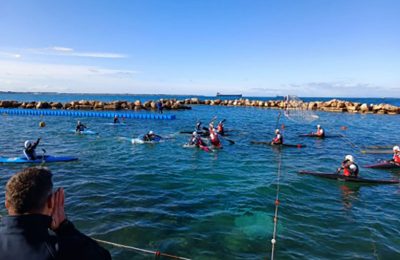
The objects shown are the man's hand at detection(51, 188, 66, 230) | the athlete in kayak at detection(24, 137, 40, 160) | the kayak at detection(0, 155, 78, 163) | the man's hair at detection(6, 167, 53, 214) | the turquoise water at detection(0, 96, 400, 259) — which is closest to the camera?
the man's hair at detection(6, 167, 53, 214)

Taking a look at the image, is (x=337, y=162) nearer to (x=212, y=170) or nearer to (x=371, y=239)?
(x=212, y=170)

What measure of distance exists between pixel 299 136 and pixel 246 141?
794 centimetres

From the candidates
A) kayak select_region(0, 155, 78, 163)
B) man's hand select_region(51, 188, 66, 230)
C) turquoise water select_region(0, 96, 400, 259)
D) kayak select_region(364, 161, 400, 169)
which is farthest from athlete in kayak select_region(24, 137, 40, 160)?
kayak select_region(364, 161, 400, 169)

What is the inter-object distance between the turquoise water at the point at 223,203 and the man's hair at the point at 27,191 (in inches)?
306

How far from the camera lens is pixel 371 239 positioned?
11.9 m

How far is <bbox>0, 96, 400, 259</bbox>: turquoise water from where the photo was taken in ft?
36.5

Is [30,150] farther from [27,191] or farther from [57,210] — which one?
[27,191]

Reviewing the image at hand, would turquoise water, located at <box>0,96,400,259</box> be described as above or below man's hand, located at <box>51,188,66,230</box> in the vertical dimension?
below

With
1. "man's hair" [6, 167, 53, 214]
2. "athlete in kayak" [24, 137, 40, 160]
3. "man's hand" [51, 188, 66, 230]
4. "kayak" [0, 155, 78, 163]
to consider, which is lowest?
"kayak" [0, 155, 78, 163]

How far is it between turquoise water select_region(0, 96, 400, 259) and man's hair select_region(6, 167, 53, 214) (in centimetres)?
778

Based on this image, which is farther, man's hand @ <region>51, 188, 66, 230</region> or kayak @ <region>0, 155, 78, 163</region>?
kayak @ <region>0, 155, 78, 163</region>

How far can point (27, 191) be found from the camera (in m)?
3.02

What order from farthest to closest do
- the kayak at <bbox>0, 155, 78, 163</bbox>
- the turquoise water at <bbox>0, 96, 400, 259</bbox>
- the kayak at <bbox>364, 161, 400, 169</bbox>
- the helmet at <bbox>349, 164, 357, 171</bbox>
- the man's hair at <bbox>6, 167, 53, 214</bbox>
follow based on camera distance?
the kayak at <bbox>364, 161, 400, 169</bbox>
the kayak at <bbox>0, 155, 78, 163</bbox>
the helmet at <bbox>349, 164, 357, 171</bbox>
the turquoise water at <bbox>0, 96, 400, 259</bbox>
the man's hair at <bbox>6, 167, 53, 214</bbox>

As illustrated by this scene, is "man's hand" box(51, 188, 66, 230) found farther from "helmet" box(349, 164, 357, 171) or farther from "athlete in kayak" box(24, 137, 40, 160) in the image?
"athlete in kayak" box(24, 137, 40, 160)
